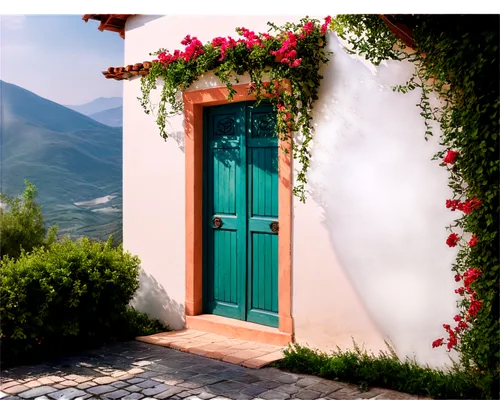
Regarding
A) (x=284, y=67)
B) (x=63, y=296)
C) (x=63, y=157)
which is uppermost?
(x=284, y=67)

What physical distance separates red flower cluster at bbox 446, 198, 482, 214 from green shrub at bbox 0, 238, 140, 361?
365 centimetres

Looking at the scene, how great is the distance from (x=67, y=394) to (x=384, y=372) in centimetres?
259

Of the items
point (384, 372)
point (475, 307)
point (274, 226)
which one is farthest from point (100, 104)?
point (475, 307)

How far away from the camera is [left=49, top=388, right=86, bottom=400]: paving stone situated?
4.55 metres

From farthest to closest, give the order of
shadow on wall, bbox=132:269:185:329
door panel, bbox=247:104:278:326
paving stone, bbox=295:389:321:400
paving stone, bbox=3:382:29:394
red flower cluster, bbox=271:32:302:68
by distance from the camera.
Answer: shadow on wall, bbox=132:269:185:329 → door panel, bbox=247:104:278:326 → red flower cluster, bbox=271:32:302:68 → paving stone, bbox=3:382:29:394 → paving stone, bbox=295:389:321:400

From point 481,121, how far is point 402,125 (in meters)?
0.89

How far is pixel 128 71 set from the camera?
23.6ft

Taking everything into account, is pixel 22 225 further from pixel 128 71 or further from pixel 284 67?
pixel 284 67

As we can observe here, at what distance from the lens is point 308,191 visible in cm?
556

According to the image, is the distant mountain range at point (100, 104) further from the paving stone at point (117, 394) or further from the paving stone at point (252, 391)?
the paving stone at point (252, 391)

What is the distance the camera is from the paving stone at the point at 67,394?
4.55m

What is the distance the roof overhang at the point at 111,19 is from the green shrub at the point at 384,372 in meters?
4.81

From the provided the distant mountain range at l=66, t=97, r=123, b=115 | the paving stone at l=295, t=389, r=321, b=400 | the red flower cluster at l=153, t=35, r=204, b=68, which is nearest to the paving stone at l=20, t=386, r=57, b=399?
the paving stone at l=295, t=389, r=321, b=400

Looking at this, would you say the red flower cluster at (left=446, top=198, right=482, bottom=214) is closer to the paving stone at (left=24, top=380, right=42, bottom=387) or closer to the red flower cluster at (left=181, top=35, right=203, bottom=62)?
the red flower cluster at (left=181, top=35, right=203, bottom=62)
